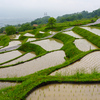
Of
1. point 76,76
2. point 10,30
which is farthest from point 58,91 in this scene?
point 10,30

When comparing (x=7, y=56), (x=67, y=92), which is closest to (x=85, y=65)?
(x=67, y=92)

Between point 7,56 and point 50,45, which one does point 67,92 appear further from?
point 7,56

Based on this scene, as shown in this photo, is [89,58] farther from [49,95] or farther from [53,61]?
[49,95]

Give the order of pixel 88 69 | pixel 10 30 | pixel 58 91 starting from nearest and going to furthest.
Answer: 1. pixel 58 91
2. pixel 88 69
3. pixel 10 30

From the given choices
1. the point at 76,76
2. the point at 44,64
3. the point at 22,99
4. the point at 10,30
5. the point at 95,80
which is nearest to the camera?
the point at 22,99

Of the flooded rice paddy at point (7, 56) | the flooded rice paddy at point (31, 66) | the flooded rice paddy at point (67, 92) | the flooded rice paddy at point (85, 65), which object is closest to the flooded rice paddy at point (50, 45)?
the flooded rice paddy at point (31, 66)

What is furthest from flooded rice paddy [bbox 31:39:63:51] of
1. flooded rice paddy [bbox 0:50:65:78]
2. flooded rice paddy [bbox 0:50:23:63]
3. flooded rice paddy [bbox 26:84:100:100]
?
flooded rice paddy [bbox 26:84:100:100]

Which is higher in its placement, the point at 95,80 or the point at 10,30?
the point at 10,30
